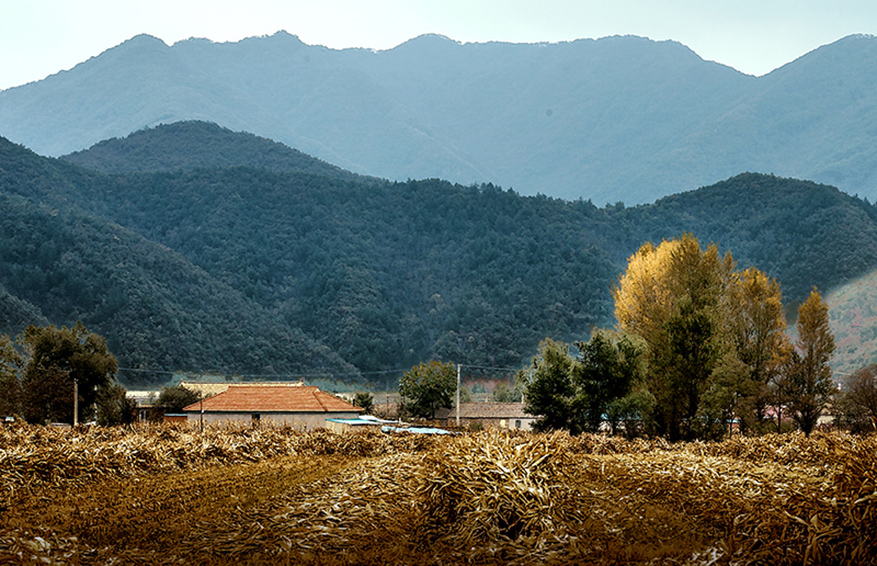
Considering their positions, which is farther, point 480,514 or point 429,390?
point 429,390

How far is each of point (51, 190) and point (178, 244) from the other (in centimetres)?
2759

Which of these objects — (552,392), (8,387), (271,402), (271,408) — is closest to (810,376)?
(552,392)

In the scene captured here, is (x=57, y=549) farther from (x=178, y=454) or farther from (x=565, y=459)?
(x=178, y=454)

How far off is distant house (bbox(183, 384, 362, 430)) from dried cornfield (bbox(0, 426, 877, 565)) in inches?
1882

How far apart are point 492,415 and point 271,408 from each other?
29.6 metres

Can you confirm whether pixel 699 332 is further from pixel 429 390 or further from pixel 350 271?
pixel 350 271

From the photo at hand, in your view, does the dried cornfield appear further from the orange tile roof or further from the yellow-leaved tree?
the orange tile roof

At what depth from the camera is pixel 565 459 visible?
15.5 meters

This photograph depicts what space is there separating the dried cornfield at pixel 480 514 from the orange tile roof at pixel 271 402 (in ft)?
159

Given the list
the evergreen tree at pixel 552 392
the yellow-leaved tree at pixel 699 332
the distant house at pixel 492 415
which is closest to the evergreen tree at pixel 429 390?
the distant house at pixel 492 415

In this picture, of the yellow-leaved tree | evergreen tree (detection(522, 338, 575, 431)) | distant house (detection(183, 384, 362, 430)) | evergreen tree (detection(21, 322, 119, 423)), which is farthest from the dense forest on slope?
the yellow-leaved tree

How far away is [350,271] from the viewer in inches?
7141

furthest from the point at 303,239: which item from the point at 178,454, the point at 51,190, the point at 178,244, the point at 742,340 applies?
the point at 178,454

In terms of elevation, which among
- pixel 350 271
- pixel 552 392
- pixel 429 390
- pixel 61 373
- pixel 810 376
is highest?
pixel 350 271
